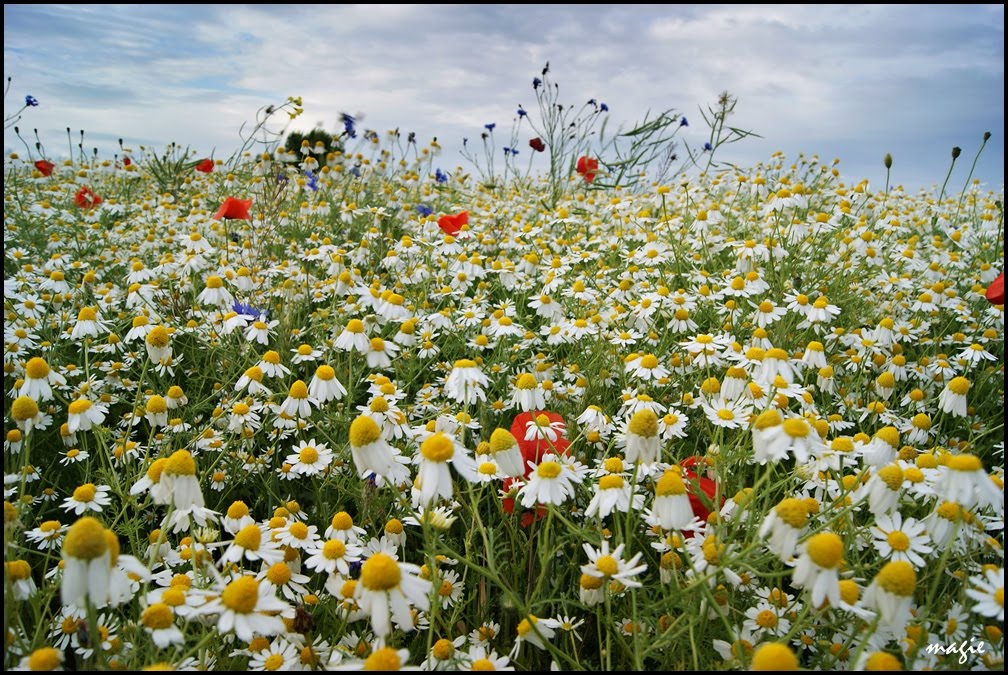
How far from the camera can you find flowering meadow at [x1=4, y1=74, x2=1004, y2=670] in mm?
1190

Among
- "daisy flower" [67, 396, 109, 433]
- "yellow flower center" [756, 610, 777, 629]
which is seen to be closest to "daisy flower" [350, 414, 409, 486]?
"yellow flower center" [756, 610, 777, 629]

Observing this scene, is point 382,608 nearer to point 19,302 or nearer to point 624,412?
point 624,412

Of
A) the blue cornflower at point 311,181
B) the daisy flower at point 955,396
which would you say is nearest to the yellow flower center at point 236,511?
the daisy flower at point 955,396

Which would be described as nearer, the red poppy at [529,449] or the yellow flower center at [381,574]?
the yellow flower center at [381,574]

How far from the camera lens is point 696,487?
149cm

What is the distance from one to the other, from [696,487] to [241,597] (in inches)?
37.6

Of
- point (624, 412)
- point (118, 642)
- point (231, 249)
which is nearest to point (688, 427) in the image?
point (624, 412)

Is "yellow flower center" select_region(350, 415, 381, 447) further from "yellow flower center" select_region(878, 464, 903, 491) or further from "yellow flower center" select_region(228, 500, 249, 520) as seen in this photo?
"yellow flower center" select_region(878, 464, 903, 491)

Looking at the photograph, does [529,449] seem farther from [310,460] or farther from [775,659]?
[775,659]

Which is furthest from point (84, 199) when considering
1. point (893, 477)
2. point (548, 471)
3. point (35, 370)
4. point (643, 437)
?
point (893, 477)

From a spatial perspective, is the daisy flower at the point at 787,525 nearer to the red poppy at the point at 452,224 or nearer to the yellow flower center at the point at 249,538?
the yellow flower center at the point at 249,538

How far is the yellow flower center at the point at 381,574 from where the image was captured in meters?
1.01

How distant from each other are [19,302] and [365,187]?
266 cm

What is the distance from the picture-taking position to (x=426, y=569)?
57.4 inches
